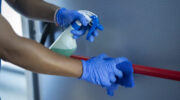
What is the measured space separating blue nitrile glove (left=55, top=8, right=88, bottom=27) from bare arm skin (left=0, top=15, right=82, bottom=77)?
209 mm

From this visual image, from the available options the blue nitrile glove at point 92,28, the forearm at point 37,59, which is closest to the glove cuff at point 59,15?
the blue nitrile glove at point 92,28

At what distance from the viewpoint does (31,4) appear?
1.04m

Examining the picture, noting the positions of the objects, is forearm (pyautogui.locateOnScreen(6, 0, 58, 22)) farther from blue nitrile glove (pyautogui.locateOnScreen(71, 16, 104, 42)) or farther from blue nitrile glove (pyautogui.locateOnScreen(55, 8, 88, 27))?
blue nitrile glove (pyautogui.locateOnScreen(71, 16, 104, 42))

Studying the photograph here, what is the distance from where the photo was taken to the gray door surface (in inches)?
32.6

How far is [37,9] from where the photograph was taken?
40.3 inches

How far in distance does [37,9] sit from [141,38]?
50 cm

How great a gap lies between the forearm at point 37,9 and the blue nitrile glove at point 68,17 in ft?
0.12

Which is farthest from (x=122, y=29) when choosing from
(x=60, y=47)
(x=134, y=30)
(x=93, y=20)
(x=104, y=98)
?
(x=104, y=98)

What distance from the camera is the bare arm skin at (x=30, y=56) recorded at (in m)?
0.64

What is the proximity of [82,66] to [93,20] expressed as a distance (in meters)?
0.21

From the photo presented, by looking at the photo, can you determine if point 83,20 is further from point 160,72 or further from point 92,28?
point 160,72

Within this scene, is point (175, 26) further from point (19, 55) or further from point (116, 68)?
point (19, 55)

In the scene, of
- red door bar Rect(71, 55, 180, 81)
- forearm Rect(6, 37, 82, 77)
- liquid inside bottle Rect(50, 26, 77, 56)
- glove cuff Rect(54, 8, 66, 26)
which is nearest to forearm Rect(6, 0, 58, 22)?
glove cuff Rect(54, 8, 66, 26)

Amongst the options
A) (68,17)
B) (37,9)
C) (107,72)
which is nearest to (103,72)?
(107,72)
